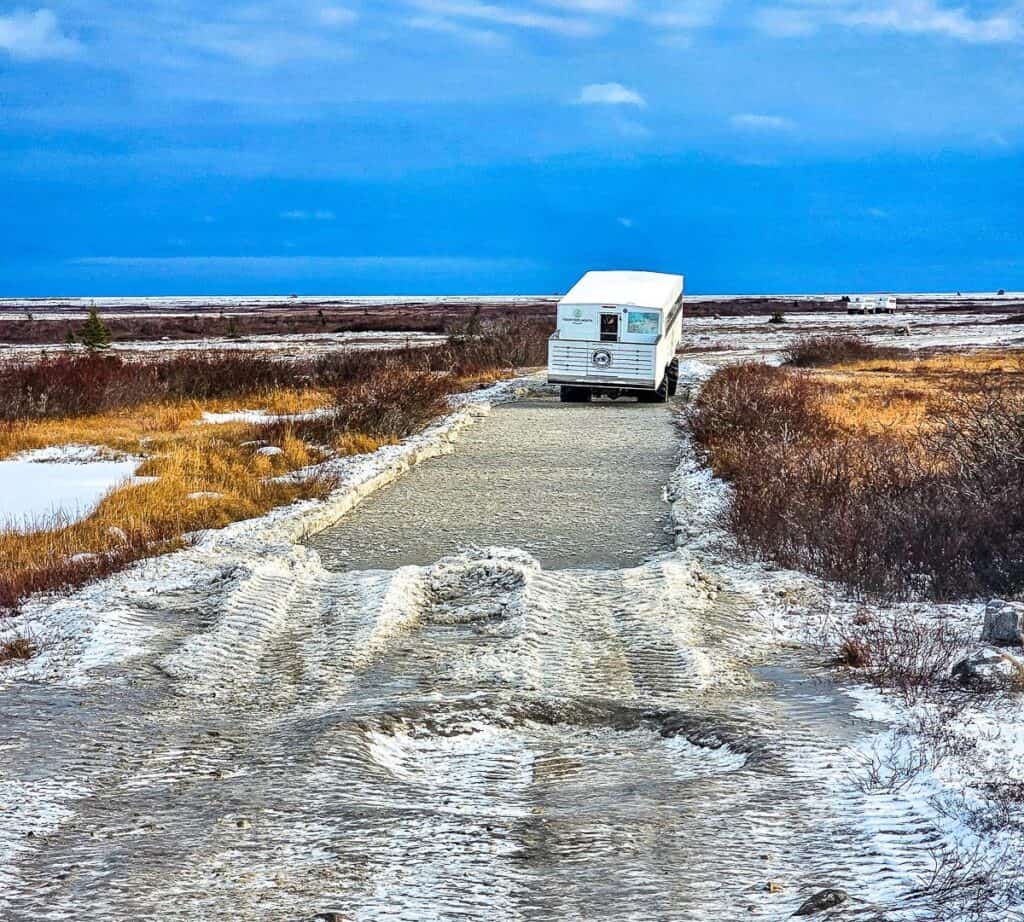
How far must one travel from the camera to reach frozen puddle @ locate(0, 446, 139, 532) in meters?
10.5

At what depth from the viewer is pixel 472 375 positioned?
98.9 feet

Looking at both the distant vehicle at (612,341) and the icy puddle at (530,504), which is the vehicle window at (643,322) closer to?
the distant vehicle at (612,341)

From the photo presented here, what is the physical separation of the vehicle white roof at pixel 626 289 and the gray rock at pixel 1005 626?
1593 centimetres

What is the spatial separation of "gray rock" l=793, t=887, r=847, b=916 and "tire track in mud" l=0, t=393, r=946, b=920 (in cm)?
5

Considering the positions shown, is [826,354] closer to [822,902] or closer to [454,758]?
[454,758]

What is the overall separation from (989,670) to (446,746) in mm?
2566

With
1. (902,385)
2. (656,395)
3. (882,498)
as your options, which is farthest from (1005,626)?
(902,385)

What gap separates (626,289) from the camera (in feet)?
73.2

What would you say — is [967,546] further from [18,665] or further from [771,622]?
[18,665]

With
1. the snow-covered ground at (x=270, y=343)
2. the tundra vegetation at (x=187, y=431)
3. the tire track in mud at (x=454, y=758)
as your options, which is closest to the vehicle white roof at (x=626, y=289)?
the tundra vegetation at (x=187, y=431)

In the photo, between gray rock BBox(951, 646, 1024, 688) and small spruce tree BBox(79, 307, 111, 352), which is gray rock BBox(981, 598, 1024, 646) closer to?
gray rock BBox(951, 646, 1024, 688)

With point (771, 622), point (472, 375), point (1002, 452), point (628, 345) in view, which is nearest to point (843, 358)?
point (472, 375)

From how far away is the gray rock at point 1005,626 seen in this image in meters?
5.67

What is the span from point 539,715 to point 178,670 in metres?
2.05
